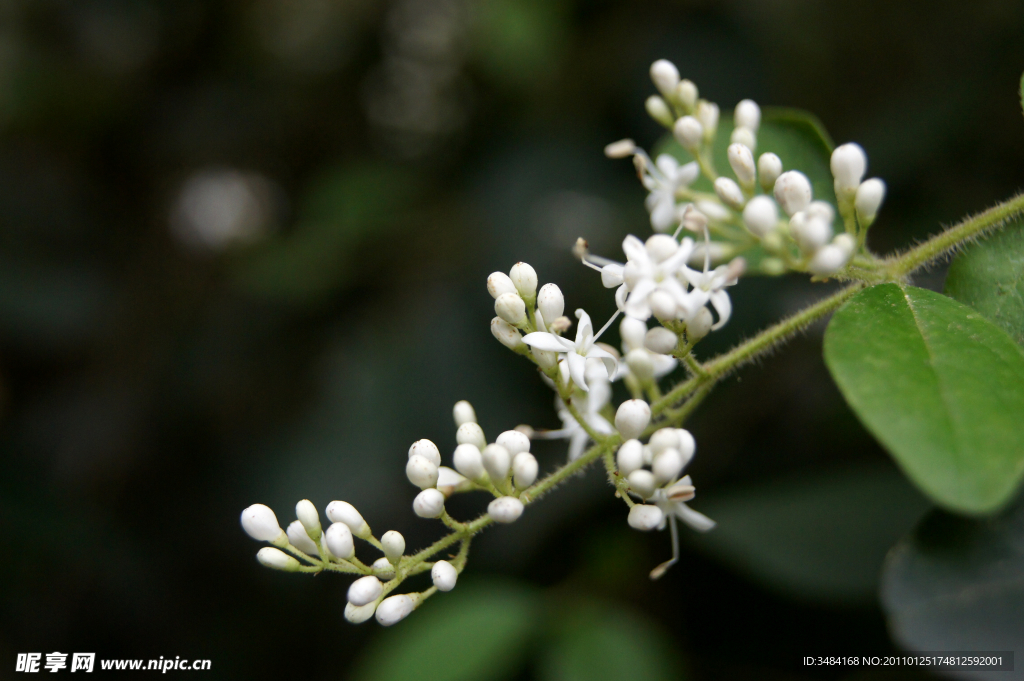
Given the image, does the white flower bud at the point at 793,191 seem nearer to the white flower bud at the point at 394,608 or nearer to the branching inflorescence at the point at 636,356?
the branching inflorescence at the point at 636,356

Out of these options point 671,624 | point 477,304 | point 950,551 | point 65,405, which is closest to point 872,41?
point 477,304

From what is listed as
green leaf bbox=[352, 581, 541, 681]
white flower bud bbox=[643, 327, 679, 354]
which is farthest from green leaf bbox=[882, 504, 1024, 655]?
green leaf bbox=[352, 581, 541, 681]

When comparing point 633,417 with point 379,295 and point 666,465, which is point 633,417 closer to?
point 666,465

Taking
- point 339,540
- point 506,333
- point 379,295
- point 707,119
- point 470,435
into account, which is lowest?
point 339,540

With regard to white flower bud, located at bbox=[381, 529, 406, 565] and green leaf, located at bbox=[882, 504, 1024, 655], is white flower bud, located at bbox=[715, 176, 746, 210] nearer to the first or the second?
green leaf, located at bbox=[882, 504, 1024, 655]

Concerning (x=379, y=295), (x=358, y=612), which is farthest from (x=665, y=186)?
(x=379, y=295)

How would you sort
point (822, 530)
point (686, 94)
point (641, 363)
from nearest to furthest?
point (641, 363) < point (686, 94) < point (822, 530)
